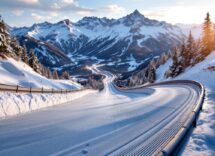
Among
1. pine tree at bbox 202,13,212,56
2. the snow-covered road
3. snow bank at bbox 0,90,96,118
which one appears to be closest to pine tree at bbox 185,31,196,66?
pine tree at bbox 202,13,212,56

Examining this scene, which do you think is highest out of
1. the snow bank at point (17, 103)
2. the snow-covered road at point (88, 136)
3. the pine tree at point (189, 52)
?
the pine tree at point (189, 52)

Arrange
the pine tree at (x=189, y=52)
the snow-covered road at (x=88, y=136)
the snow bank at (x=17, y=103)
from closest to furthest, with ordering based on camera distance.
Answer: the snow-covered road at (x=88, y=136) → the snow bank at (x=17, y=103) → the pine tree at (x=189, y=52)

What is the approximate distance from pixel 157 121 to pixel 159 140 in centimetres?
406

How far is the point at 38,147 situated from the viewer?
923cm

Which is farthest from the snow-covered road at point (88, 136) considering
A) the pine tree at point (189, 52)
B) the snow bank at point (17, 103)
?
the pine tree at point (189, 52)

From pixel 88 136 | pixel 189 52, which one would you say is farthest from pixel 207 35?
pixel 88 136

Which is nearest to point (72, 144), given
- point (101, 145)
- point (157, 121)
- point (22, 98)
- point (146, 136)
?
point (101, 145)

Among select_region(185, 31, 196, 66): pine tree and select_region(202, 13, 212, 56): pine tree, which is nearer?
select_region(202, 13, 212, 56): pine tree

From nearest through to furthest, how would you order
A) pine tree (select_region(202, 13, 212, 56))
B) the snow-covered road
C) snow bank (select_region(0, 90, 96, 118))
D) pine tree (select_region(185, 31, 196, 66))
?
the snow-covered road
snow bank (select_region(0, 90, 96, 118))
pine tree (select_region(202, 13, 212, 56))
pine tree (select_region(185, 31, 196, 66))

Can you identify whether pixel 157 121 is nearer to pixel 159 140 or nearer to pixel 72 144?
pixel 159 140

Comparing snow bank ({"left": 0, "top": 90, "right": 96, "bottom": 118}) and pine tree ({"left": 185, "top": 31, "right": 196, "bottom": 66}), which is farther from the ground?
pine tree ({"left": 185, "top": 31, "right": 196, "bottom": 66})

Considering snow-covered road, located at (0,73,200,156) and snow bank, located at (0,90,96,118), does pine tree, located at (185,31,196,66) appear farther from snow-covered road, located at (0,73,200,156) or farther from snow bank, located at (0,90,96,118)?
snow-covered road, located at (0,73,200,156)

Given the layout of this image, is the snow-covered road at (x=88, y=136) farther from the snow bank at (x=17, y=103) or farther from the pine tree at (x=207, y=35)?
the pine tree at (x=207, y=35)

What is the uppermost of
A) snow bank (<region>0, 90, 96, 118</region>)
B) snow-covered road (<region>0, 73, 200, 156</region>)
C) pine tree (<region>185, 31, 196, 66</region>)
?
pine tree (<region>185, 31, 196, 66</region>)
